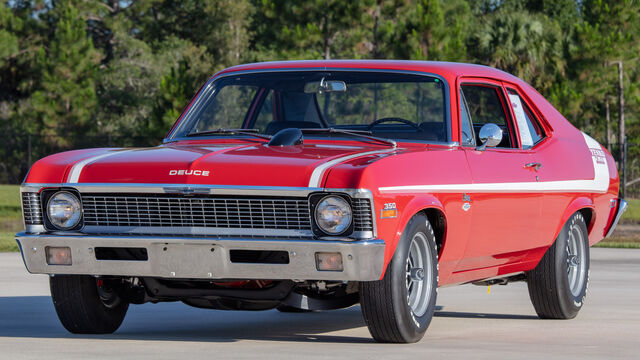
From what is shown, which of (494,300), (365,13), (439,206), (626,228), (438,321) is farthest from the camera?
(365,13)

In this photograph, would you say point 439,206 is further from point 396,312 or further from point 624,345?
point 624,345

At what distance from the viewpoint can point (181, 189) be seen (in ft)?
21.2

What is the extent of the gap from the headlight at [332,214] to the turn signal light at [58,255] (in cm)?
149

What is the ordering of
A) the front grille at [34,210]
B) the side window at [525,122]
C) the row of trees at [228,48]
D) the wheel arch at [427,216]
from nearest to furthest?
the wheel arch at [427,216]
the front grille at [34,210]
the side window at [525,122]
the row of trees at [228,48]

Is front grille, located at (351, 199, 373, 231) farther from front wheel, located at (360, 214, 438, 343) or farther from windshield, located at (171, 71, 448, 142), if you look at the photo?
windshield, located at (171, 71, 448, 142)

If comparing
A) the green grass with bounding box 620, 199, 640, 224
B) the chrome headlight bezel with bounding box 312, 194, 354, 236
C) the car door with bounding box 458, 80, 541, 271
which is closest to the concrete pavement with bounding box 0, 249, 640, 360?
the car door with bounding box 458, 80, 541, 271

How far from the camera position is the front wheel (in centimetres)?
659

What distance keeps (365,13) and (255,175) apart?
124 feet

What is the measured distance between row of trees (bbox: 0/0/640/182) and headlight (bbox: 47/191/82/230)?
30.2 metres

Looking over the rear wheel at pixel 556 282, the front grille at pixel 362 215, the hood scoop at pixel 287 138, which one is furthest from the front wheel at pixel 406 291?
the rear wheel at pixel 556 282

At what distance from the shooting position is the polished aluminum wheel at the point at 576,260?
915 centimetres

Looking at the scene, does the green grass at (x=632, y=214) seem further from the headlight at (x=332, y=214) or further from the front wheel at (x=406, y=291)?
the headlight at (x=332, y=214)

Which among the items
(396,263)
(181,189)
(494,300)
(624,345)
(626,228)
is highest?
(181,189)

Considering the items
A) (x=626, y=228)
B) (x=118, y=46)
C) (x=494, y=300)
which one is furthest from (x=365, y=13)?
(x=494, y=300)
